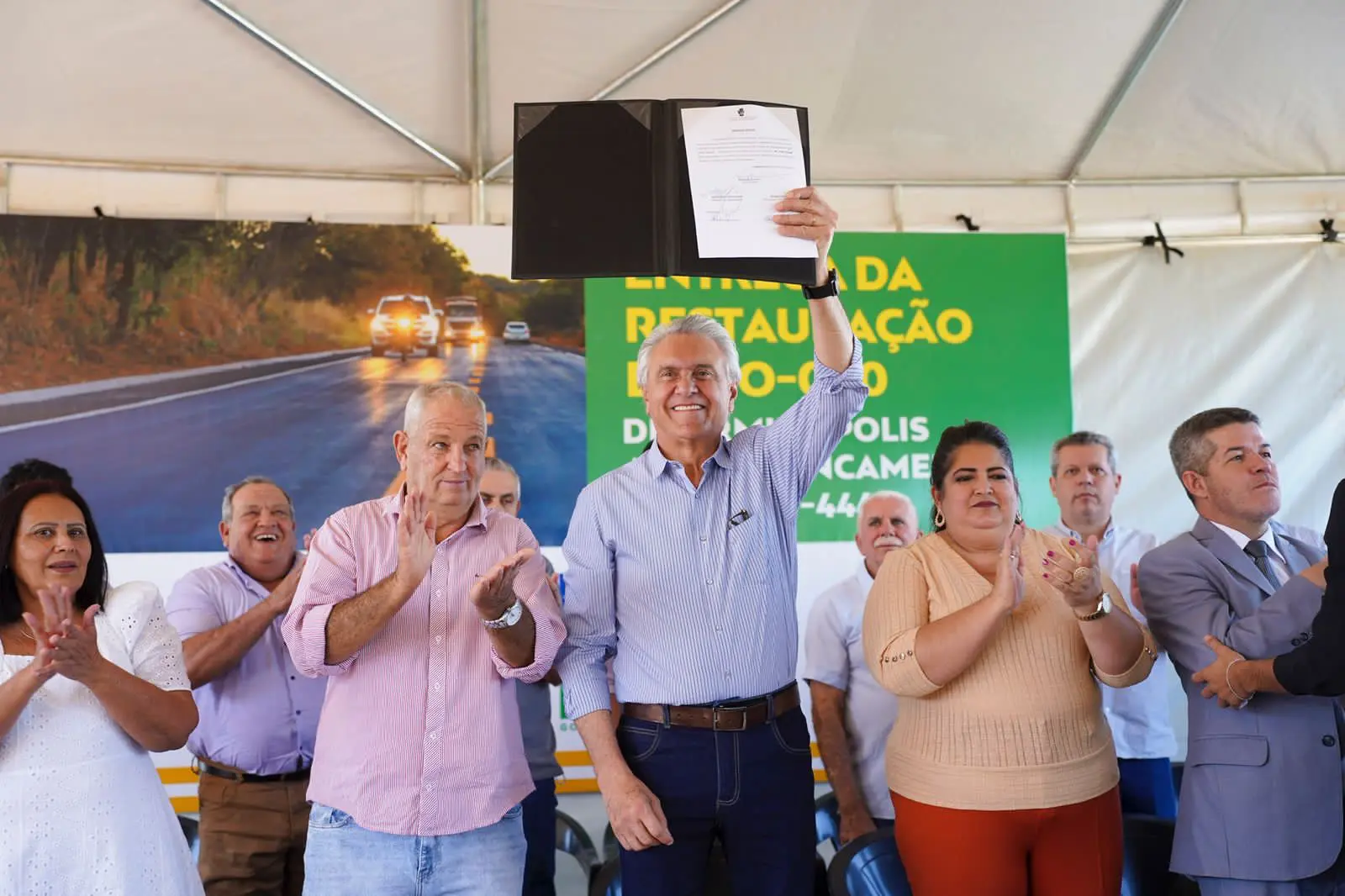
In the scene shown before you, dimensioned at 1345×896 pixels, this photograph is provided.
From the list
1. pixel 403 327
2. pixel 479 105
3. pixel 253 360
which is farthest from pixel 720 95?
pixel 253 360

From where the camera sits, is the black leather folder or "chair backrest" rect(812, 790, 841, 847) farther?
"chair backrest" rect(812, 790, 841, 847)

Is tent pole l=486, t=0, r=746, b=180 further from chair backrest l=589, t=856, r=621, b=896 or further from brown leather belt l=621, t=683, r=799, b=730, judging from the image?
chair backrest l=589, t=856, r=621, b=896

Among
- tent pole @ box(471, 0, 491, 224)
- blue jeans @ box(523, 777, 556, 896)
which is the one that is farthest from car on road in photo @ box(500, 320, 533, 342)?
blue jeans @ box(523, 777, 556, 896)

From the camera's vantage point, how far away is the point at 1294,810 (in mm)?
2271

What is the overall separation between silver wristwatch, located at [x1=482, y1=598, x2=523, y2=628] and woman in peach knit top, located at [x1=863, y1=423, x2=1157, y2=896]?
0.86m

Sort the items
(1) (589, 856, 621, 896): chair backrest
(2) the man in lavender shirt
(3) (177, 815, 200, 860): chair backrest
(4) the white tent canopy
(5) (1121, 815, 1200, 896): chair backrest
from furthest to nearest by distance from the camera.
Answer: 1. (4) the white tent canopy
2. (2) the man in lavender shirt
3. (3) (177, 815, 200, 860): chair backrest
4. (5) (1121, 815, 1200, 896): chair backrest
5. (1) (589, 856, 621, 896): chair backrest

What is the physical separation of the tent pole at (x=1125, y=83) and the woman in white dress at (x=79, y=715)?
406 cm

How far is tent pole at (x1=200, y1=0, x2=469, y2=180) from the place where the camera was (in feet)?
12.4

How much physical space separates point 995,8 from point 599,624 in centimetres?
303

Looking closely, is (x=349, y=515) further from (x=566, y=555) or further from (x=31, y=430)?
(x=31, y=430)

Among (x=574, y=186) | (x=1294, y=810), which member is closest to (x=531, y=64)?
(x=574, y=186)

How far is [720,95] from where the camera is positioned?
4.28 metres

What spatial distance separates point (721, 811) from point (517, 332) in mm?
2811

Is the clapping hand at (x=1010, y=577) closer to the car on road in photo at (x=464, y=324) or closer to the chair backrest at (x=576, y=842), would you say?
the chair backrest at (x=576, y=842)
